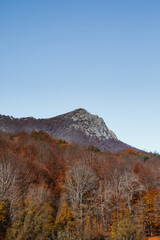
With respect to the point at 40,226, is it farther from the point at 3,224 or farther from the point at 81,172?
the point at 81,172

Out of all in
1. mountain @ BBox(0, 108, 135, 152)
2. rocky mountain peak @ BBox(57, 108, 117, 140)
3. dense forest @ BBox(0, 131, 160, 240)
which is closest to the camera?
dense forest @ BBox(0, 131, 160, 240)

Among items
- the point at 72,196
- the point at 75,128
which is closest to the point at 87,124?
the point at 75,128

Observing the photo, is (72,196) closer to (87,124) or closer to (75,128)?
(75,128)

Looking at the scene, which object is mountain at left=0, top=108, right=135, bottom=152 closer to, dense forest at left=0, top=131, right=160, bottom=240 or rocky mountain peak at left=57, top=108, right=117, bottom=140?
rocky mountain peak at left=57, top=108, right=117, bottom=140

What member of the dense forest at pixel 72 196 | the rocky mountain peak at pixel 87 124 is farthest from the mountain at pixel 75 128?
the dense forest at pixel 72 196

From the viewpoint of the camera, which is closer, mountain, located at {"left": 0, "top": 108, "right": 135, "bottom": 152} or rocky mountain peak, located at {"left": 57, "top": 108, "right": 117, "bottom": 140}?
mountain, located at {"left": 0, "top": 108, "right": 135, "bottom": 152}

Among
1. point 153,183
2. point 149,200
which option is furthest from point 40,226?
point 153,183

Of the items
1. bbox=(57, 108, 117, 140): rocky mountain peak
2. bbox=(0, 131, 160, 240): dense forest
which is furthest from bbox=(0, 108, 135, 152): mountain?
bbox=(0, 131, 160, 240): dense forest

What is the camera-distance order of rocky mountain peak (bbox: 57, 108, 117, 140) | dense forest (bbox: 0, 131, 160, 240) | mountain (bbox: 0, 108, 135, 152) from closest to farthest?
dense forest (bbox: 0, 131, 160, 240) < mountain (bbox: 0, 108, 135, 152) < rocky mountain peak (bbox: 57, 108, 117, 140)

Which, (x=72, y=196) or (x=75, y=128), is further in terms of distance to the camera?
(x=75, y=128)

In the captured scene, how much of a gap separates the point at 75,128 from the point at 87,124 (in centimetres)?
1907

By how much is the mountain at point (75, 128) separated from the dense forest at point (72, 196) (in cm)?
3373

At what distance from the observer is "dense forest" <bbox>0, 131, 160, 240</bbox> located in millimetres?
25406

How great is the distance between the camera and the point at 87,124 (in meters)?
155
